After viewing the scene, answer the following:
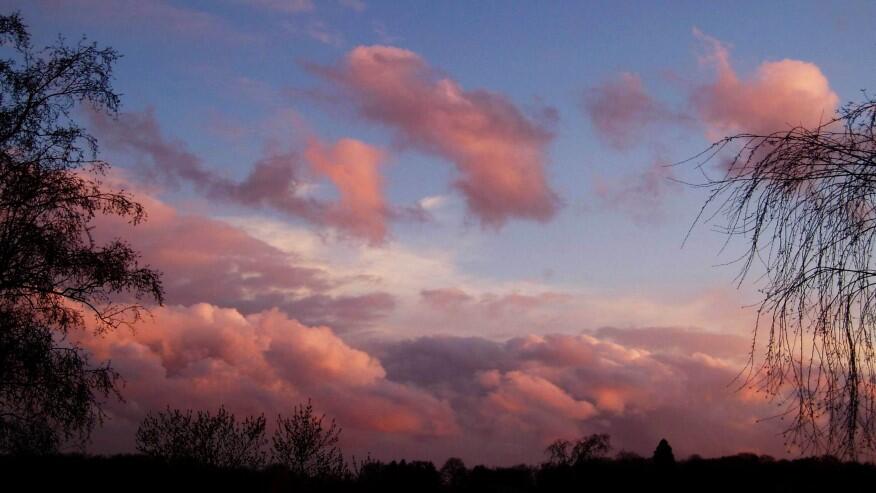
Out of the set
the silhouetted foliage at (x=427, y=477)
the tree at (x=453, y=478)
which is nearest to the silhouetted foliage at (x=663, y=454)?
the silhouetted foliage at (x=427, y=477)

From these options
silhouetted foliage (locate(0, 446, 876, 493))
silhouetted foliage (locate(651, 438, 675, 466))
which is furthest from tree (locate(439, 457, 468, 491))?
silhouetted foliage (locate(651, 438, 675, 466))

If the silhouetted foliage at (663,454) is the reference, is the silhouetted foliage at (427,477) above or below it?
below

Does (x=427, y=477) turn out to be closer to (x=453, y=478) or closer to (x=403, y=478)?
(x=403, y=478)

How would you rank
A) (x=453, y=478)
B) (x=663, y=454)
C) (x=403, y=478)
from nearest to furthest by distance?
(x=403, y=478) < (x=663, y=454) < (x=453, y=478)

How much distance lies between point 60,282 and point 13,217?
132 cm

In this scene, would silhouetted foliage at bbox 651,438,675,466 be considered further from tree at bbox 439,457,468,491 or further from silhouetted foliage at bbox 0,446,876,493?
tree at bbox 439,457,468,491

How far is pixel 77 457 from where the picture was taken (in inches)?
608

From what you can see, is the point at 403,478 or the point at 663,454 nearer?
the point at 403,478

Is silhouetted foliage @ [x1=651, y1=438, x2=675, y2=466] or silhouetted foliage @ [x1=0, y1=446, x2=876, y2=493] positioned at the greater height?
silhouetted foliage @ [x1=651, y1=438, x2=675, y2=466]

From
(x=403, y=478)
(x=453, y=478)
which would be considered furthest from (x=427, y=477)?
(x=453, y=478)

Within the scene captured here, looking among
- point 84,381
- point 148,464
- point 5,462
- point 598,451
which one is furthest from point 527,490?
point 598,451

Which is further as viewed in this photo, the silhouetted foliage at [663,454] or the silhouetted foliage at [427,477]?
the silhouetted foliage at [663,454]

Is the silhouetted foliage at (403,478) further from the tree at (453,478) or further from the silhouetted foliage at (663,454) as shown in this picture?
the silhouetted foliage at (663,454)

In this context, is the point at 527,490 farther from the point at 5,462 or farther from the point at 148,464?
the point at 5,462
